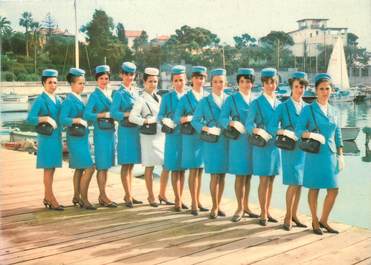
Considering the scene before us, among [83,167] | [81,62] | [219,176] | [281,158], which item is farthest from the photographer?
[81,62]

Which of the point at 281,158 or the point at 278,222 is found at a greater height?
the point at 281,158

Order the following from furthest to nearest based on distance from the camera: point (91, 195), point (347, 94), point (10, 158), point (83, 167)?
point (347, 94) < point (10, 158) < point (91, 195) < point (83, 167)

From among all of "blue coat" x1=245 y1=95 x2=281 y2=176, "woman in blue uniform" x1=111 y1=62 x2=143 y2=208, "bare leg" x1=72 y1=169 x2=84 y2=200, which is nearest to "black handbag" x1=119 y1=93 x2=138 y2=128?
"woman in blue uniform" x1=111 y1=62 x2=143 y2=208

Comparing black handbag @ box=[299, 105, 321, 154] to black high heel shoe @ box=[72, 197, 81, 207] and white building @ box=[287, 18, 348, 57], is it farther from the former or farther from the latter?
white building @ box=[287, 18, 348, 57]

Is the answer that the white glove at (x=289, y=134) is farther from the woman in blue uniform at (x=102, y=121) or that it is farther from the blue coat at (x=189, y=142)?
the woman in blue uniform at (x=102, y=121)

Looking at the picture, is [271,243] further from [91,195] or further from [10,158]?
[10,158]

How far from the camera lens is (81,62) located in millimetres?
28375

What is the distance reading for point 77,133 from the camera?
15.1 ft

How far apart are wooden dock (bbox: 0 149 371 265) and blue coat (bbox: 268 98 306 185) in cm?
45

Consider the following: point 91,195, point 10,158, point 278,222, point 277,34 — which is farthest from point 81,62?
point 278,222

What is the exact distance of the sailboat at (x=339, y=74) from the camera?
30.9 meters

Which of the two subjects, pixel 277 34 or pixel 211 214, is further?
pixel 277 34

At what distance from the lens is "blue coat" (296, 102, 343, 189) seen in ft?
12.4

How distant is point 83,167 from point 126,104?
75 centimetres
